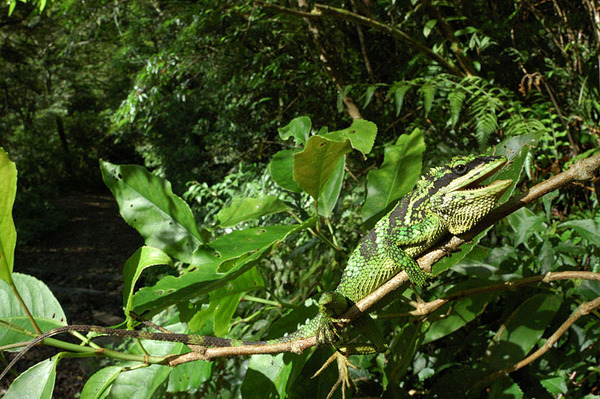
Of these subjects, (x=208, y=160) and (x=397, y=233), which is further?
(x=208, y=160)

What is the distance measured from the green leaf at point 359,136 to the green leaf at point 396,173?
251mm

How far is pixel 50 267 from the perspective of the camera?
8.09m

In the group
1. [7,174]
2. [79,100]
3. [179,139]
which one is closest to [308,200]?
[7,174]

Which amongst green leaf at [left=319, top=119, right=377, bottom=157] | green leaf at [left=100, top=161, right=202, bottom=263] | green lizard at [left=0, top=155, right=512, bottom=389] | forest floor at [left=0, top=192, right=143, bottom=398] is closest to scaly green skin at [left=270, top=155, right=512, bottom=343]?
green lizard at [left=0, top=155, right=512, bottom=389]

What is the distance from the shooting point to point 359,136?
896mm

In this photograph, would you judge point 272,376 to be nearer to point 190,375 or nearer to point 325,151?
point 190,375

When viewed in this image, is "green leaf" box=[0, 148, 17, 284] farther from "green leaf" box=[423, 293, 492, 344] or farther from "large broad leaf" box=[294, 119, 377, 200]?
"green leaf" box=[423, 293, 492, 344]

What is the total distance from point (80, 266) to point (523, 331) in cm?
898

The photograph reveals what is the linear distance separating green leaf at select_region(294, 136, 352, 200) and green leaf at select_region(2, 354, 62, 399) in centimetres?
63

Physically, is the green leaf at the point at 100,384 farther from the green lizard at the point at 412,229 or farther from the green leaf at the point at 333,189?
the green leaf at the point at 333,189

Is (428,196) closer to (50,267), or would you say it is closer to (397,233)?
(397,233)

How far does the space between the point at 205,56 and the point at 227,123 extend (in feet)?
3.64

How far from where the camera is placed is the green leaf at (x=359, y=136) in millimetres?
852

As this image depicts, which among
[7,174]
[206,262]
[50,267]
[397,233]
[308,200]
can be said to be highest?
[7,174]
